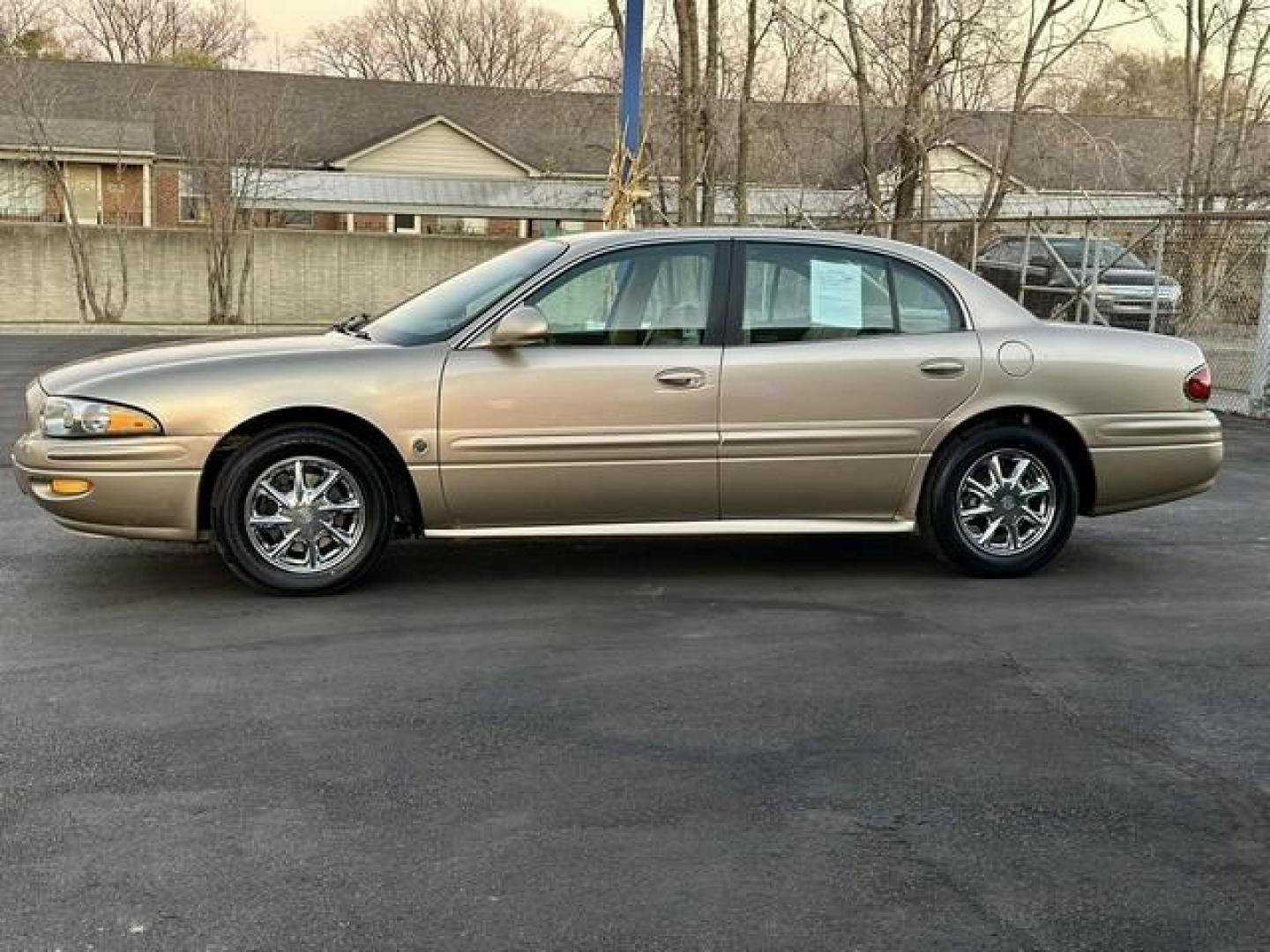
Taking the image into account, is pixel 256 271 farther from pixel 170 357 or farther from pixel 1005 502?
pixel 1005 502

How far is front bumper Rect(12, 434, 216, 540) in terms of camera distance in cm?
578

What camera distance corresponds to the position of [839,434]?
6.30 meters

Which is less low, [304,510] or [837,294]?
[837,294]

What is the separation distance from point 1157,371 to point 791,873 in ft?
13.3

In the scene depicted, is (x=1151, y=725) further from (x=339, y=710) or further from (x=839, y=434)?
(x=339, y=710)

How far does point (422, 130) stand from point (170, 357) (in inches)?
1353

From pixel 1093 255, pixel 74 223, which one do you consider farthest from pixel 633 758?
pixel 74 223

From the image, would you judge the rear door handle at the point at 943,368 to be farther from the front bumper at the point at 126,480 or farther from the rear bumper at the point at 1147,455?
the front bumper at the point at 126,480

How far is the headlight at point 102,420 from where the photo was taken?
19.0 ft

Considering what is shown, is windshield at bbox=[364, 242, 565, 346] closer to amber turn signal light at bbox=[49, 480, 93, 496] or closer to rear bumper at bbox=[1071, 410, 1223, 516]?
amber turn signal light at bbox=[49, 480, 93, 496]

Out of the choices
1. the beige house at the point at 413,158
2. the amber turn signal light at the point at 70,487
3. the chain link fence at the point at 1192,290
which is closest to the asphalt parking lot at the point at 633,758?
the amber turn signal light at the point at 70,487

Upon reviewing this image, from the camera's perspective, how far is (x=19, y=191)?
32281 millimetres

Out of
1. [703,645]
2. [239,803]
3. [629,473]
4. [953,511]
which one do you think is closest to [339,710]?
[239,803]

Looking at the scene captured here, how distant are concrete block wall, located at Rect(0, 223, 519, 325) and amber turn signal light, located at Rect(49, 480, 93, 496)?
867 inches
